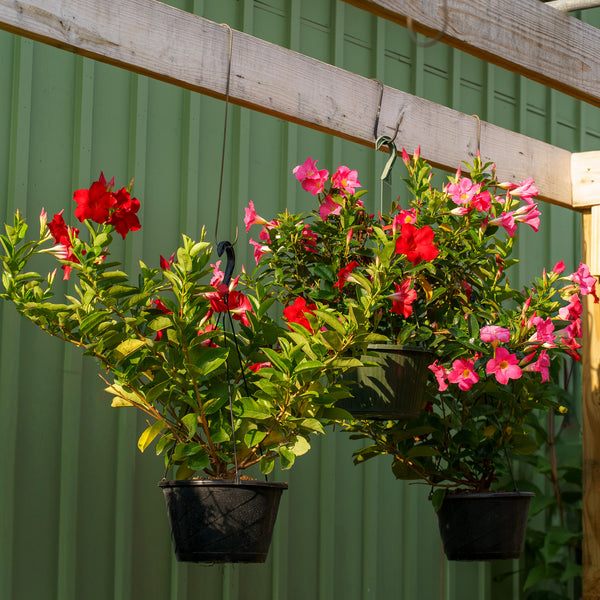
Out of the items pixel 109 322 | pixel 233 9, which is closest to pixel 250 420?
pixel 109 322

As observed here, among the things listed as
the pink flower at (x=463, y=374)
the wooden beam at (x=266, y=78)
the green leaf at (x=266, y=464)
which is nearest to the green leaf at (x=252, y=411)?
the green leaf at (x=266, y=464)

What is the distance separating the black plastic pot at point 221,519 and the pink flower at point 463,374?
534 mm

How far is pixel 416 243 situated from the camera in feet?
6.39

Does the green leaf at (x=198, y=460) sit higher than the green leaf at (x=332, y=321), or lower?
lower

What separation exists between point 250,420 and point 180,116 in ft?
5.84

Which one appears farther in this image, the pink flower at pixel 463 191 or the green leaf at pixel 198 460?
the pink flower at pixel 463 191

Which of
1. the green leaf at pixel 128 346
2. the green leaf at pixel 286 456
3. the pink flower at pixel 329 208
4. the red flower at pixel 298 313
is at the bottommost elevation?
the green leaf at pixel 286 456

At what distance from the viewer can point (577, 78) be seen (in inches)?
100

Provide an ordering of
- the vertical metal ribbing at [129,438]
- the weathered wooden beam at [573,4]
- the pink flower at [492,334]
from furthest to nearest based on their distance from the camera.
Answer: the vertical metal ribbing at [129,438] < the weathered wooden beam at [573,4] < the pink flower at [492,334]

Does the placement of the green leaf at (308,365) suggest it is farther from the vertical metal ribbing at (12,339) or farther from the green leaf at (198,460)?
the vertical metal ribbing at (12,339)

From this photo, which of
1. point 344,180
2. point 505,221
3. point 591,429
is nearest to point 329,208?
point 344,180

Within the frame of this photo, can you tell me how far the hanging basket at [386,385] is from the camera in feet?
6.51

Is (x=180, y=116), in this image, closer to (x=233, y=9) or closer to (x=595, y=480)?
(x=233, y=9)

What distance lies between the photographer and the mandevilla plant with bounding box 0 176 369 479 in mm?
1757
